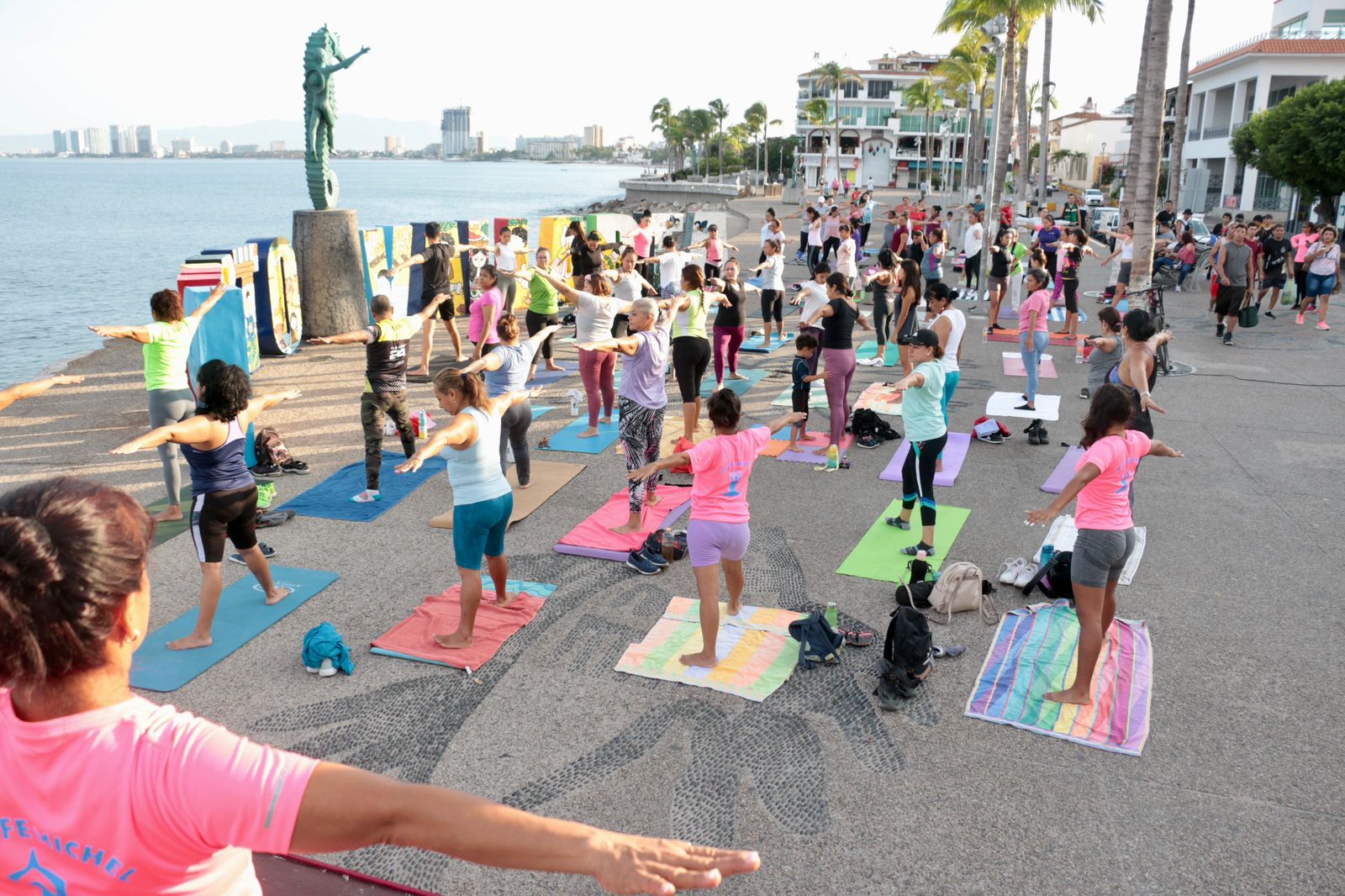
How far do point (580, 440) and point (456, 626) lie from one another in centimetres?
507

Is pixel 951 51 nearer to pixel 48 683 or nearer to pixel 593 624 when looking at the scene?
pixel 593 624

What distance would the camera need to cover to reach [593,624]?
6945 mm

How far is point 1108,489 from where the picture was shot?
551 cm

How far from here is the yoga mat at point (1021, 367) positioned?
15.2m

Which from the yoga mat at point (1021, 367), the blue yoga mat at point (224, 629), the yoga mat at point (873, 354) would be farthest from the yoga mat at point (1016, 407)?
the blue yoga mat at point (224, 629)

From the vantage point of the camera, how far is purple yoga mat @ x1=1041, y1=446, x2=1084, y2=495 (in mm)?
9781

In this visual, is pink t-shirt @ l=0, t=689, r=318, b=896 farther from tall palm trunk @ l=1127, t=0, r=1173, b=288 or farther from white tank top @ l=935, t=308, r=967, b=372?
tall palm trunk @ l=1127, t=0, r=1173, b=288

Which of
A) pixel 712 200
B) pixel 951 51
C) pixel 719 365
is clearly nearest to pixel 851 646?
pixel 719 365

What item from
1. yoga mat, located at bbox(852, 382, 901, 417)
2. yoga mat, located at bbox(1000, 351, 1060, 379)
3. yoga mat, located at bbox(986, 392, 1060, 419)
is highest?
yoga mat, located at bbox(1000, 351, 1060, 379)

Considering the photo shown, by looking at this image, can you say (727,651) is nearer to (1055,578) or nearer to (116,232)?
(1055,578)

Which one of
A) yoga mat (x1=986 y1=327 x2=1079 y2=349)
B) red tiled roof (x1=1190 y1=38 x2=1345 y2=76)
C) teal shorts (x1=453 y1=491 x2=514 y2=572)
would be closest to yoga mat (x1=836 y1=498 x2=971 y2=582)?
teal shorts (x1=453 y1=491 x2=514 y2=572)

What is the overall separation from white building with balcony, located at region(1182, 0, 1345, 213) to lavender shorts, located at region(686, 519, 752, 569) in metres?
45.9

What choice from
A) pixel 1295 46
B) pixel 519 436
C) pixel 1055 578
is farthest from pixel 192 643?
pixel 1295 46

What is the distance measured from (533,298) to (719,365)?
10.2 ft
